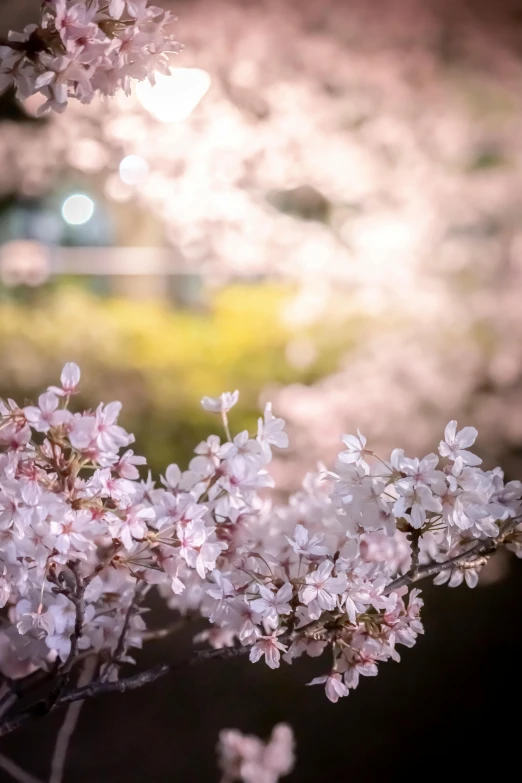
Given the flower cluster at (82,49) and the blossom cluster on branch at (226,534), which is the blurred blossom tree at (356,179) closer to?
the flower cluster at (82,49)

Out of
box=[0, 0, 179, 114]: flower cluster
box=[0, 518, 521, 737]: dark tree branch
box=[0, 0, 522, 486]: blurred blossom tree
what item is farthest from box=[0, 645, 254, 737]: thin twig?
box=[0, 0, 522, 486]: blurred blossom tree

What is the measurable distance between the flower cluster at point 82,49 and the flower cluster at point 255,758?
121 centimetres

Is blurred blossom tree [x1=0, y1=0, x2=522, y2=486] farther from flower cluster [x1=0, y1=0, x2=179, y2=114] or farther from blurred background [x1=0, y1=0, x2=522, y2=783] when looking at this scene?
flower cluster [x1=0, y1=0, x2=179, y2=114]

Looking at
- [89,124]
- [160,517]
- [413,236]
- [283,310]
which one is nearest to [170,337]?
[283,310]

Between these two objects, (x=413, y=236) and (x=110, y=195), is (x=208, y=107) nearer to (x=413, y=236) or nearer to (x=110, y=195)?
(x=110, y=195)

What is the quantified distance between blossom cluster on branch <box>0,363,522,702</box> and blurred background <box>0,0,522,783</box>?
82 cm

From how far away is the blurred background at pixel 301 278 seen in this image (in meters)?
1.52

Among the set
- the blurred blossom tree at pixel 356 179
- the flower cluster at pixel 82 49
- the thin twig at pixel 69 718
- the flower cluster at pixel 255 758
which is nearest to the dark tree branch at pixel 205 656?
the thin twig at pixel 69 718

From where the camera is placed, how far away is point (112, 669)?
2.41 feet

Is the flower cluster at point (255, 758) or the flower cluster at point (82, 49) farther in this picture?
the flower cluster at point (255, 758)

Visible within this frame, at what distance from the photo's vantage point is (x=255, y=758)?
1.30 meters

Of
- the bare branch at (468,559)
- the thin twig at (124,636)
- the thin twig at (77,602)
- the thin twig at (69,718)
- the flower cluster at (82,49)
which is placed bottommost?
the thin twig at (69,718)

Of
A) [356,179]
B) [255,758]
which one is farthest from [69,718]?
[356,179]

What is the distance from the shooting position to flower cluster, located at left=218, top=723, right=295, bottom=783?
1.27 m
